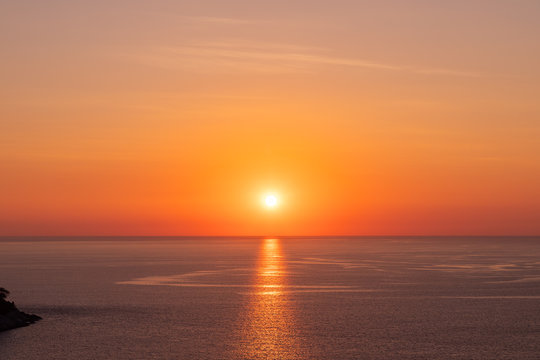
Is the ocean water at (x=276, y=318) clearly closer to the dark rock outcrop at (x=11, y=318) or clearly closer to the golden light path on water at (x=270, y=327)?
the golden light path on water at (x=270, y=327)

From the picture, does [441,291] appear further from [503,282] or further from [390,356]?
[390,356]

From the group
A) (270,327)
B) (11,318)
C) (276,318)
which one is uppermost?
(276,318)

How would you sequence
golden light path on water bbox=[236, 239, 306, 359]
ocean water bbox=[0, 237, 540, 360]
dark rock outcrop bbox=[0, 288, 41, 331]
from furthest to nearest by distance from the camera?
dark rock outcrop bbox=[0, 288, 41, 331], ocean water bbox=[0, 237, 540, 360], golden light path on water bbox=[236, 239, 306, 359]

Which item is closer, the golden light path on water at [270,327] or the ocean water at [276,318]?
the golden light path on water at [270,327]

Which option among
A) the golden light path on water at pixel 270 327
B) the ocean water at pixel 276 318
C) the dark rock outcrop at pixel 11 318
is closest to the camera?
the golden light path on water at pixel 270 327

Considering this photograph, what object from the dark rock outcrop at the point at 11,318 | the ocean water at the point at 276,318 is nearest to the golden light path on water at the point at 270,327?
the ocean water at the point at 276,318

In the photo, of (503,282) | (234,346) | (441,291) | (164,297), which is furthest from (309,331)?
(503,282)

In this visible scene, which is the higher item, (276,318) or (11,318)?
(276,318)

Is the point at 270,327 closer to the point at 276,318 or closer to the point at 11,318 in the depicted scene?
the point at 276,318

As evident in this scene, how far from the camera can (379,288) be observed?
387 ft

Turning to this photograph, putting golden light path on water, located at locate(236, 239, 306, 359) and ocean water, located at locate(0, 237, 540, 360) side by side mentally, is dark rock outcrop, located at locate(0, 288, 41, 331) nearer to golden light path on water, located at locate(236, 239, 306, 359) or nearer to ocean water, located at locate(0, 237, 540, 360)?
ocean water, located at locate(0, 237, 540, 360)

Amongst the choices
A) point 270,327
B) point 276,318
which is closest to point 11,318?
point 270,327

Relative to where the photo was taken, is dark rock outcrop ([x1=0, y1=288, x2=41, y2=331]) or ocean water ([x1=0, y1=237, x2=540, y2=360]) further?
dark rock outcrop ([x1=0, y1=288, x2=41, y2=331])

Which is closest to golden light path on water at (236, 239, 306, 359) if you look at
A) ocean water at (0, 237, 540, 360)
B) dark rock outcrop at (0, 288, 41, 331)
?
ocean water at (0, 237, 540, 360)
